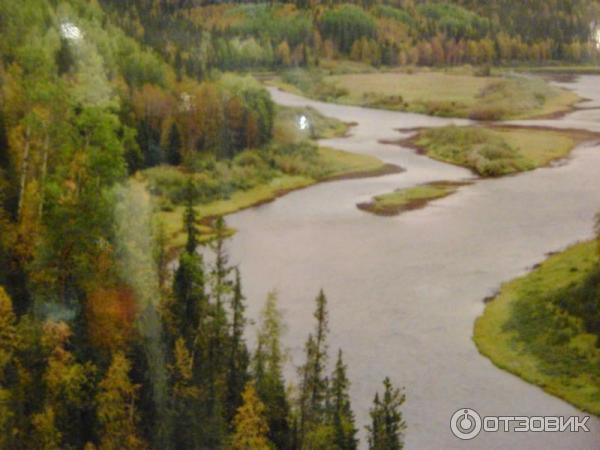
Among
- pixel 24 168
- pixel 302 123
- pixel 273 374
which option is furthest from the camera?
pixel 302 123

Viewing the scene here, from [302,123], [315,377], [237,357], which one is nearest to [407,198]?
[302,123]

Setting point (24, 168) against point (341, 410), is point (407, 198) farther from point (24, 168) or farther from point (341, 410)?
point (24, 168)

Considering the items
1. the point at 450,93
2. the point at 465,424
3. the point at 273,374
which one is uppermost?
the point at 450,93

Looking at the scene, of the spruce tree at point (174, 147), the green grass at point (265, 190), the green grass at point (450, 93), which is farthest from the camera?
the green grass at point (450, 93)

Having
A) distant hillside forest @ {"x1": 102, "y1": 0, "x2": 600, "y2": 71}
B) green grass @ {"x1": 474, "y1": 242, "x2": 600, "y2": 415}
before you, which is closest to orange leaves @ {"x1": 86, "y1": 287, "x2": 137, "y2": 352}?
distant hillside forest @ {"x1": 102, "y1": 0, "x2": 600, "y2": 71}

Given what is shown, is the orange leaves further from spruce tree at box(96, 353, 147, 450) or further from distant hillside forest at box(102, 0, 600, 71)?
distant hillside forest at box(102, 0, 600, 71)

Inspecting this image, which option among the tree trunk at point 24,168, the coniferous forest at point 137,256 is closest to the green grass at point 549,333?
the coniferous forest at point 137,256

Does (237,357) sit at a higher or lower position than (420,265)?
lower

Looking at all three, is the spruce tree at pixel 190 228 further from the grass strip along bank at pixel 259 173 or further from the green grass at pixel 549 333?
the green grass at pixel 549 333
